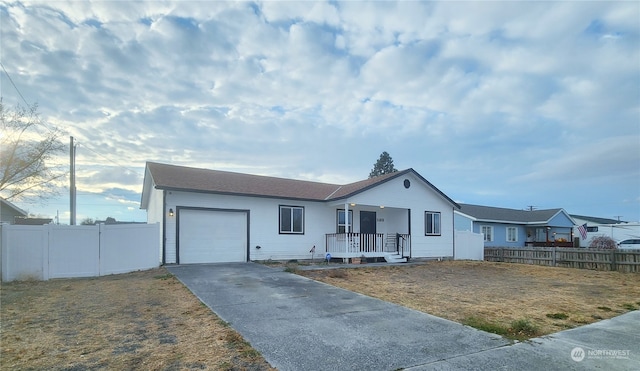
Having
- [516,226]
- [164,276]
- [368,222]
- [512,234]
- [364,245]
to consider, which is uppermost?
[368,222]

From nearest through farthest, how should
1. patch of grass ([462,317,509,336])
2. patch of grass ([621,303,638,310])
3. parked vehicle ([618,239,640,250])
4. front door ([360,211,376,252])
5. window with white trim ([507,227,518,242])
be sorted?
patch of grass ([462,317,509,336]) < patch of grass ([621,303,638,310]) < front door ([360,211,376,252]) < parked vehicle ([618,239,640,250]) < window with white trim ([507,227,518,242])

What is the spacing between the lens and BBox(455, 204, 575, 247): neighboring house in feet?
96.7

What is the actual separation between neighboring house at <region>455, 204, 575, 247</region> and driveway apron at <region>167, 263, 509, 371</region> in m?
23.2

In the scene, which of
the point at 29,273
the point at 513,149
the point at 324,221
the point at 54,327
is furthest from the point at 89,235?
the point at 513,149

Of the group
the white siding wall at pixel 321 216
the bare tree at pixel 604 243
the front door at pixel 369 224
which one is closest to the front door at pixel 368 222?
the front door at pixel 369 224

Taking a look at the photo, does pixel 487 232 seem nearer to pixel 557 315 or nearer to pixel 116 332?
pixel 557 315

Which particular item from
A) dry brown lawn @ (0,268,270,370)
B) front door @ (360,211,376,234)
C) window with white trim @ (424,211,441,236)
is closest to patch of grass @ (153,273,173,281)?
dry brown lawn @ (0,268,270,370)

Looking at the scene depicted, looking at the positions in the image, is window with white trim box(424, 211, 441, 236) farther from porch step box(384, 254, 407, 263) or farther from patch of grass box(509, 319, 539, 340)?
patch of grass box(509, 319, 539, 340)

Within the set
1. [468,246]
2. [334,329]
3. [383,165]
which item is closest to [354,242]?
[468,246]

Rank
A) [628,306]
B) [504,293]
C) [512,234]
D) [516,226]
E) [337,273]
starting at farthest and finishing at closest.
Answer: [516,226] < [512,234] < [337,273] < [504,293] < [628,306]

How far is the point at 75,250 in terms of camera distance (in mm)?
11414

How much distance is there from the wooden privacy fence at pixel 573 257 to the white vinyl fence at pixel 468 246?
97 centimetres

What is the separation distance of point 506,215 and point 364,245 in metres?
21.6

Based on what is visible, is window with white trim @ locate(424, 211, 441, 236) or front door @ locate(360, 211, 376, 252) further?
window with white trim @ locate(424, 211, 441, 236)
